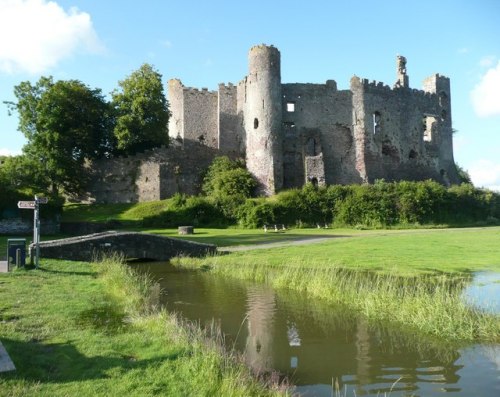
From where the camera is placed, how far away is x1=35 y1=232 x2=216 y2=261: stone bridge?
1914 cm

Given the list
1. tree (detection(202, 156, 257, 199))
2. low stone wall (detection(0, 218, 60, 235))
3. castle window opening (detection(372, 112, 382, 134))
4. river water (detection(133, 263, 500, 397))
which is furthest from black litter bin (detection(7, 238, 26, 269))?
castle window opening (detection(372, 112, 382, 134))

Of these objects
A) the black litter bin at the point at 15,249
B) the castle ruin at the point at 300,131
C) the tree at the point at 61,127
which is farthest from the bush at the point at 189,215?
the black litter bin at the point at 15,249

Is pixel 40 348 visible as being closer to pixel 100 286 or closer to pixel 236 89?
pixel 100 286

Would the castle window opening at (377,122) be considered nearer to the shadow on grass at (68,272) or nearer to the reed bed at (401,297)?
the reed bed at (401,297)

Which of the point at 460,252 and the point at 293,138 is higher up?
the point at 293,138

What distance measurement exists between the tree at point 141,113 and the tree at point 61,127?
1813 millimetres

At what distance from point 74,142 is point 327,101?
2131 cm

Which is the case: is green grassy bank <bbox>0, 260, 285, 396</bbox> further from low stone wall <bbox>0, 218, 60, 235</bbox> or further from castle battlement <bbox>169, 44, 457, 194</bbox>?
castle battlement <bbox>169, 44, 457, 194</bbox>

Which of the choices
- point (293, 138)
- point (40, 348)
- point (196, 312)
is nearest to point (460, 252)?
point (196, 312)

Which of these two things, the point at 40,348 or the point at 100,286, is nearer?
the point at 40,348

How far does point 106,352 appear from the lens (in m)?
6.91

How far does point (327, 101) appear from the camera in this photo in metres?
44.1

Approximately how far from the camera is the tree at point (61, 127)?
124 ft

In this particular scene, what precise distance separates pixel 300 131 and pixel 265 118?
381cm
